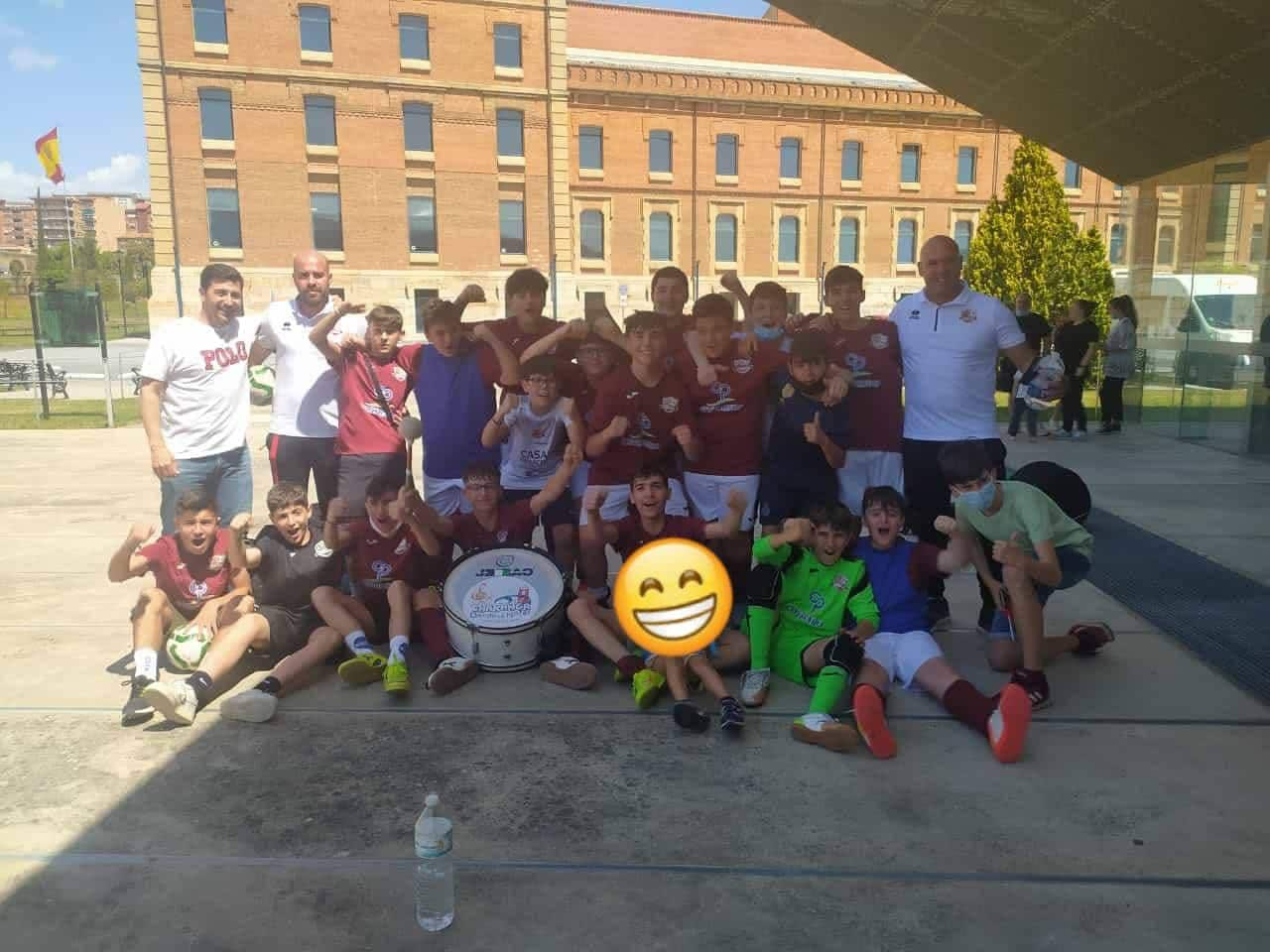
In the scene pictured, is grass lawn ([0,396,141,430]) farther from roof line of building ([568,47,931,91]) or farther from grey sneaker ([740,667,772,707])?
roof line of building ([568,47,931,91])

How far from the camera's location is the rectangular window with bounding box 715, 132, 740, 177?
46031mm

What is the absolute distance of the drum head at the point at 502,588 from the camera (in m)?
4.68

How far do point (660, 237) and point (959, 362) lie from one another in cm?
4185

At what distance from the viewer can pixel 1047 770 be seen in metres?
3.74

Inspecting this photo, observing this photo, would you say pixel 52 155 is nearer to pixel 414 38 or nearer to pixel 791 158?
pixel 414 38

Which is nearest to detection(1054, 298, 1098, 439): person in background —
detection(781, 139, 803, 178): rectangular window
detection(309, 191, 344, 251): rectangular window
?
detection(309, 191, 344, 251): rectangular window

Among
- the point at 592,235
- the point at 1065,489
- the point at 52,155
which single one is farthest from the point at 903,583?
the point at 592,235

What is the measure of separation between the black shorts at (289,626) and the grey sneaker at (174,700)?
21.9 inches

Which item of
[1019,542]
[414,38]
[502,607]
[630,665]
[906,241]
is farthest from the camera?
[906,241]

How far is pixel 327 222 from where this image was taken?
37906mm

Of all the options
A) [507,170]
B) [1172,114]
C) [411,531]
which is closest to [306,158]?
[507,170]

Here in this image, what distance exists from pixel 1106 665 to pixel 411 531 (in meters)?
3.65

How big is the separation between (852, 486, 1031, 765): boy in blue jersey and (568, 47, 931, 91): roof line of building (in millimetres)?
43762

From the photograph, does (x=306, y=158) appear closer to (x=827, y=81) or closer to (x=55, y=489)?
(x=827, y=81)
